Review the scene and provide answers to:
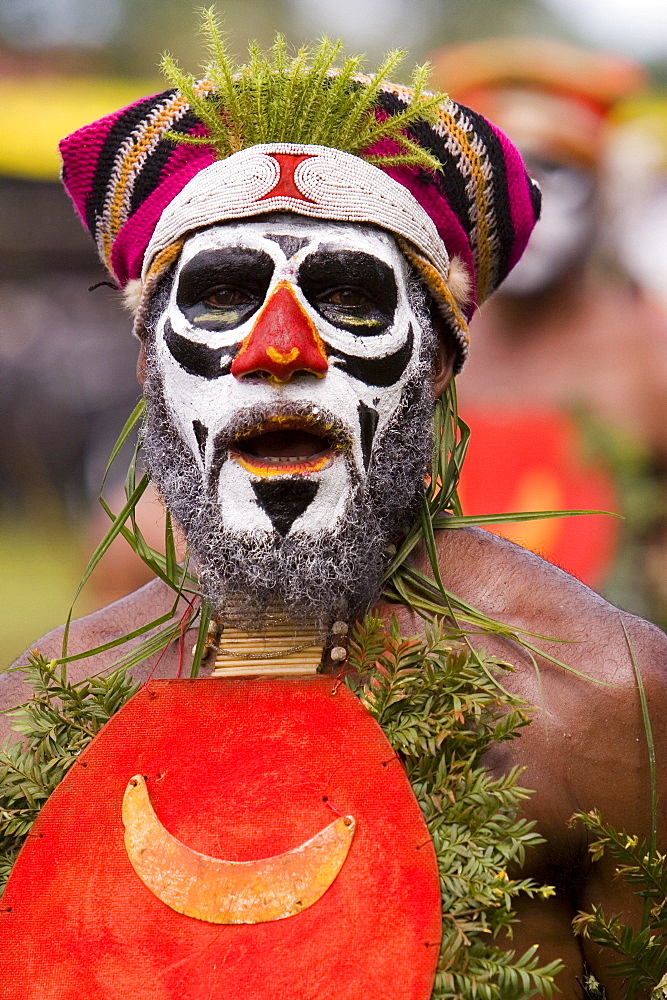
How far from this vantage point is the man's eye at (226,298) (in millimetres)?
2965

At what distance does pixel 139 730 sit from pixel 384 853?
0.50 m

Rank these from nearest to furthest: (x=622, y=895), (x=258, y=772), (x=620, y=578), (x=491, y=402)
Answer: (x=258, y=772) < (x=622, y=895) < (x=620, y=578) < (x=491, y=402)

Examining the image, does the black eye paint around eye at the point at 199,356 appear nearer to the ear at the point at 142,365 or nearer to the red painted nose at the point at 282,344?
the red painted nose at the point at 282,344

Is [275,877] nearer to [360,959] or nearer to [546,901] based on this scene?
[360,959]

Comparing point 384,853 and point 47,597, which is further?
point 47,597

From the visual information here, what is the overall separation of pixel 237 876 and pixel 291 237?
4.14 feet

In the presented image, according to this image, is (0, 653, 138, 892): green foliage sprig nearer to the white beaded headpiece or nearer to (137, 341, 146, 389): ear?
(137, 341, 146, 389): ear

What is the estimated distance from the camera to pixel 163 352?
120 inches

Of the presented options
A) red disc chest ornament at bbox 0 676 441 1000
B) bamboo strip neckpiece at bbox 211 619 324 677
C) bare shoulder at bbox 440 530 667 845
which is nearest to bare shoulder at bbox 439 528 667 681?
bare shoulder at bbox 440 530 667 845

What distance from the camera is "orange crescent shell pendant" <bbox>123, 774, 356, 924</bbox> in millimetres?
2434

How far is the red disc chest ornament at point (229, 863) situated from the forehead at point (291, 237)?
89cm

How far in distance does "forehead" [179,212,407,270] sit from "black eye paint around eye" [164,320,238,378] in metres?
0.17

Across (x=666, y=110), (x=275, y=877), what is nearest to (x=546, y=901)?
(x=275, y=877)

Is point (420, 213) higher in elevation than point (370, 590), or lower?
higher
